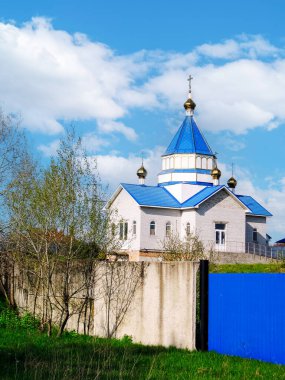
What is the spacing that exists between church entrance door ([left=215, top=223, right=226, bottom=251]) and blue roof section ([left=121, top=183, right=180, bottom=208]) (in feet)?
9.73

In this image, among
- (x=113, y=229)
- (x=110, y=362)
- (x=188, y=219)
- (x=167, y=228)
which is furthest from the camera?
(x=188, y=219)

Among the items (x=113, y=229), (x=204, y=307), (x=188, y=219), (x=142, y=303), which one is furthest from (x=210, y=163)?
(x=204, y=307)

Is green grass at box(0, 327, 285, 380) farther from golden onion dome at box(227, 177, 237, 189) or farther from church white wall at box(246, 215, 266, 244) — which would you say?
golden onion dome at box(227, 177, 237, 189)

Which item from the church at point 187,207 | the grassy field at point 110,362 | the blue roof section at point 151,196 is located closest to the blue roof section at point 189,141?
the church at point 187,207

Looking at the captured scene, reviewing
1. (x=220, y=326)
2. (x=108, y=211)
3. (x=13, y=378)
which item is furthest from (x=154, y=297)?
(x=13, y=378)

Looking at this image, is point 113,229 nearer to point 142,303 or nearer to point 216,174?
point 142,303

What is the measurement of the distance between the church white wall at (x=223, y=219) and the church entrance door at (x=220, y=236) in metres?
0.21

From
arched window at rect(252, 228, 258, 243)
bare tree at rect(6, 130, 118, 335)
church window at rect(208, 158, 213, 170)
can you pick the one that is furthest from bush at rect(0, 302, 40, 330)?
arched window at rect(252, 228, 258, 243)

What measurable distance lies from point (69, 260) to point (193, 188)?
2998 centimetres

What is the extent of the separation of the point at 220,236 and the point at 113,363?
3356 centimetres

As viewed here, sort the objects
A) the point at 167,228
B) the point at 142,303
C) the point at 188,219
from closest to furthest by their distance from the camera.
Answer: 1. the point at 142,303
2. the point at 167,228
3. the point at 188,219

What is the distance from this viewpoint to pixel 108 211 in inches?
604

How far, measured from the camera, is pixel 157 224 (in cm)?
4241

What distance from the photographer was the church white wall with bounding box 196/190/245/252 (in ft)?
139
